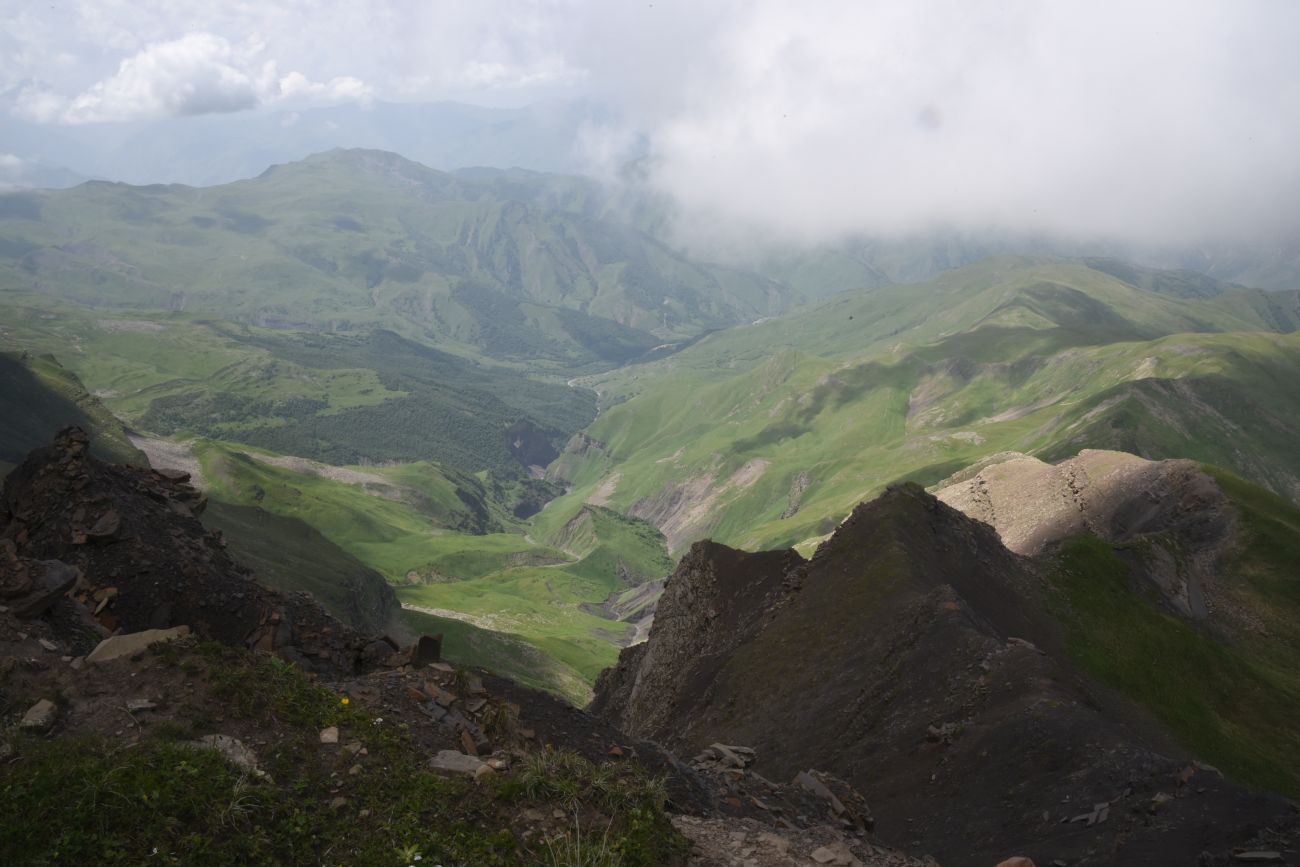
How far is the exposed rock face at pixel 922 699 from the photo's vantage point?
1326 inches

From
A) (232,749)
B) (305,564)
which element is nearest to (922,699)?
(232,749)

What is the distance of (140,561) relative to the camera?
31578 millimetres

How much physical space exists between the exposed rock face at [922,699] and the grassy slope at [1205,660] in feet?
13.5

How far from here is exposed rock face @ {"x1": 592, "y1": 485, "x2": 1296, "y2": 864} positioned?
3369cm

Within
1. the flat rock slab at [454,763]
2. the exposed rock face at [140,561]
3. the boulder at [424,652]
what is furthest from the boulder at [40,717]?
the boulder at [424,652]

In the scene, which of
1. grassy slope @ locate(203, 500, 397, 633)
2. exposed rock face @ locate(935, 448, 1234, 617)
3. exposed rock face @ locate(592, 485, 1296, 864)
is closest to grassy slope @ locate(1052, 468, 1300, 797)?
exposed rock face @ locate(592, 485, 1296, 864)

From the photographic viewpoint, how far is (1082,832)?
32.4 m

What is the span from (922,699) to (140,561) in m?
40.7

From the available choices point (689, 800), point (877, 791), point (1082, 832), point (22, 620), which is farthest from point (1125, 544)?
point (22, 620)

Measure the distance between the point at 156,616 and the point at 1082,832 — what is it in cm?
3604

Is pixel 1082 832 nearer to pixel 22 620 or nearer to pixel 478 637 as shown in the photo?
pixel 22 620

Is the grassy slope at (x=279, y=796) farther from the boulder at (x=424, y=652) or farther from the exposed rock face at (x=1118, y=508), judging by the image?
the exposed rock face at (x=1118, y=508)

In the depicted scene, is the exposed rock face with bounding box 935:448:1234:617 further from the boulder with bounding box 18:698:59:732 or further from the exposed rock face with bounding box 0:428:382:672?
the boulder with bounding box 18:698:59:732

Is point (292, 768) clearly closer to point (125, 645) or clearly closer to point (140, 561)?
point (125, 645)
